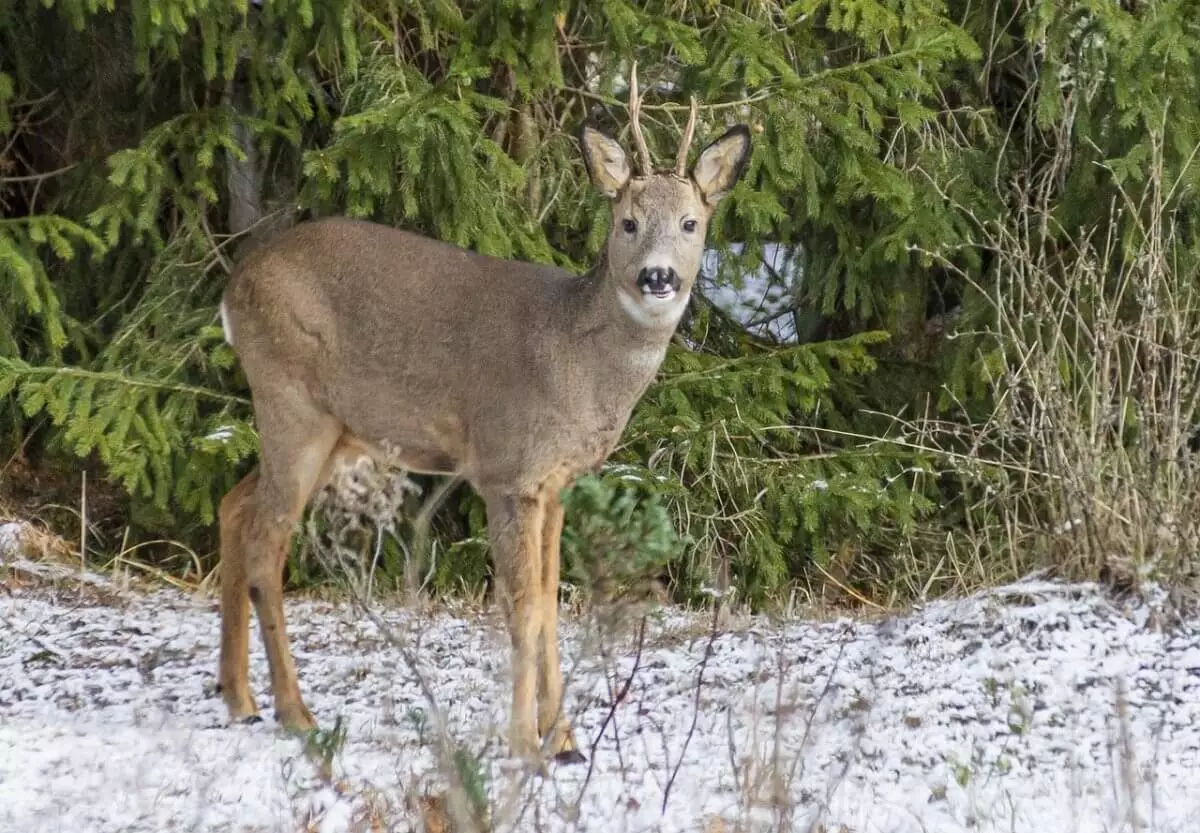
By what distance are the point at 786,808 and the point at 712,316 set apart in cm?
546

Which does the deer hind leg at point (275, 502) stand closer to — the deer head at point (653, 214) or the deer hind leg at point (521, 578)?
the deer hind leg at point (521, 578)

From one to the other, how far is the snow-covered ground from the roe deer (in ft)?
1.30

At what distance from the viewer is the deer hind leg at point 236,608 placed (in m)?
5.77

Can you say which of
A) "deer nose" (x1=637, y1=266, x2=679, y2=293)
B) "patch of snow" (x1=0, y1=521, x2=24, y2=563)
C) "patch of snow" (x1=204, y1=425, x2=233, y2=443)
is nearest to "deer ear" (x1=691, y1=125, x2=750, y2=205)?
"deer nose" (x1=637, y1=266, x2=679, y2=293)

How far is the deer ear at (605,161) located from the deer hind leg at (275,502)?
4.06 ft

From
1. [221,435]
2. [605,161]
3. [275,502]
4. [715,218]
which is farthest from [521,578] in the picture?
[715,218]

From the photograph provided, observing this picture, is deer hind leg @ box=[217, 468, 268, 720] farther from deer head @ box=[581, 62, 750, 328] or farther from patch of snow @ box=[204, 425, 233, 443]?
deer head @ box=[581, 62, 750, 328]

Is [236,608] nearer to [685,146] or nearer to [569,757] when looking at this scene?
[569,757]

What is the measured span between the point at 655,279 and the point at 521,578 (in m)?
1.01

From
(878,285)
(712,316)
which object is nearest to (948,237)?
(878,285)

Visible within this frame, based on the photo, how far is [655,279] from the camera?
216 inches

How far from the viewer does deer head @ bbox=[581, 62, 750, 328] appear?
5582mm

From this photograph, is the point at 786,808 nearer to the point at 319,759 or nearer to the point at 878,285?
the point at 319,759

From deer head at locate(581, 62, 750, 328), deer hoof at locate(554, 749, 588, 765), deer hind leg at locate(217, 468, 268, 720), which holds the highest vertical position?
deer head at locate(581, 62, 750, 328)
